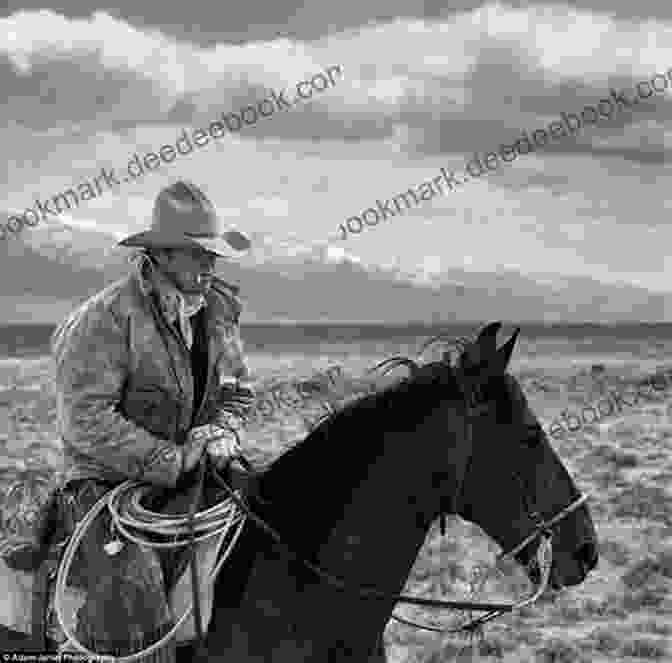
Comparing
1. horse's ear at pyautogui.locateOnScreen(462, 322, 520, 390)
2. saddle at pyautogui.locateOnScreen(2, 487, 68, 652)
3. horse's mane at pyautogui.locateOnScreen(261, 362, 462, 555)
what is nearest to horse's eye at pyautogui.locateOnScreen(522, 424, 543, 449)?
horse's ear at pyautogui.locateOnScreen(462, 322, 520, 390)

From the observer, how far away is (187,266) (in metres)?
4.11

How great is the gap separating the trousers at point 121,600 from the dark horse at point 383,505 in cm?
25

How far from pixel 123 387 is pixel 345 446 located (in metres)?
0.95

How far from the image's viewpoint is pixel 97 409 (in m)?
3.85

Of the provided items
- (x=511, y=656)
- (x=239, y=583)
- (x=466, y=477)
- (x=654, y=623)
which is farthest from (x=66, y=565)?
(x=654, y=623)

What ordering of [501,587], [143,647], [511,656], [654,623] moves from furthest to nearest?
[501,587] → [654,623] → [511,656] → [143,647]

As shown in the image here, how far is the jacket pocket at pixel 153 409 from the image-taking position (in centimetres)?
403

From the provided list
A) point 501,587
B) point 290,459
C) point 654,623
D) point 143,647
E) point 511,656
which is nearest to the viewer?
point 143,647

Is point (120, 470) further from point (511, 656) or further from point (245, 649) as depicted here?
point (511, 656)

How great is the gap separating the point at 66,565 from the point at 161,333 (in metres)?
0.99

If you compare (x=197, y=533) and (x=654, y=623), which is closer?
(x=197, y=533)

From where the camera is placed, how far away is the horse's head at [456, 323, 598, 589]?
3.79 m

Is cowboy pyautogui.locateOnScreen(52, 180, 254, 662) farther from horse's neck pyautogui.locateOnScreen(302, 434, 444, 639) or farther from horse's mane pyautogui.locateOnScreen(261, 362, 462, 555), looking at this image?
horse's neck pyautogui.locateOnScreen(302, 434, 444, 639)

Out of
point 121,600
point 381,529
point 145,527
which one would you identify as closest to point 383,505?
point 381,529
